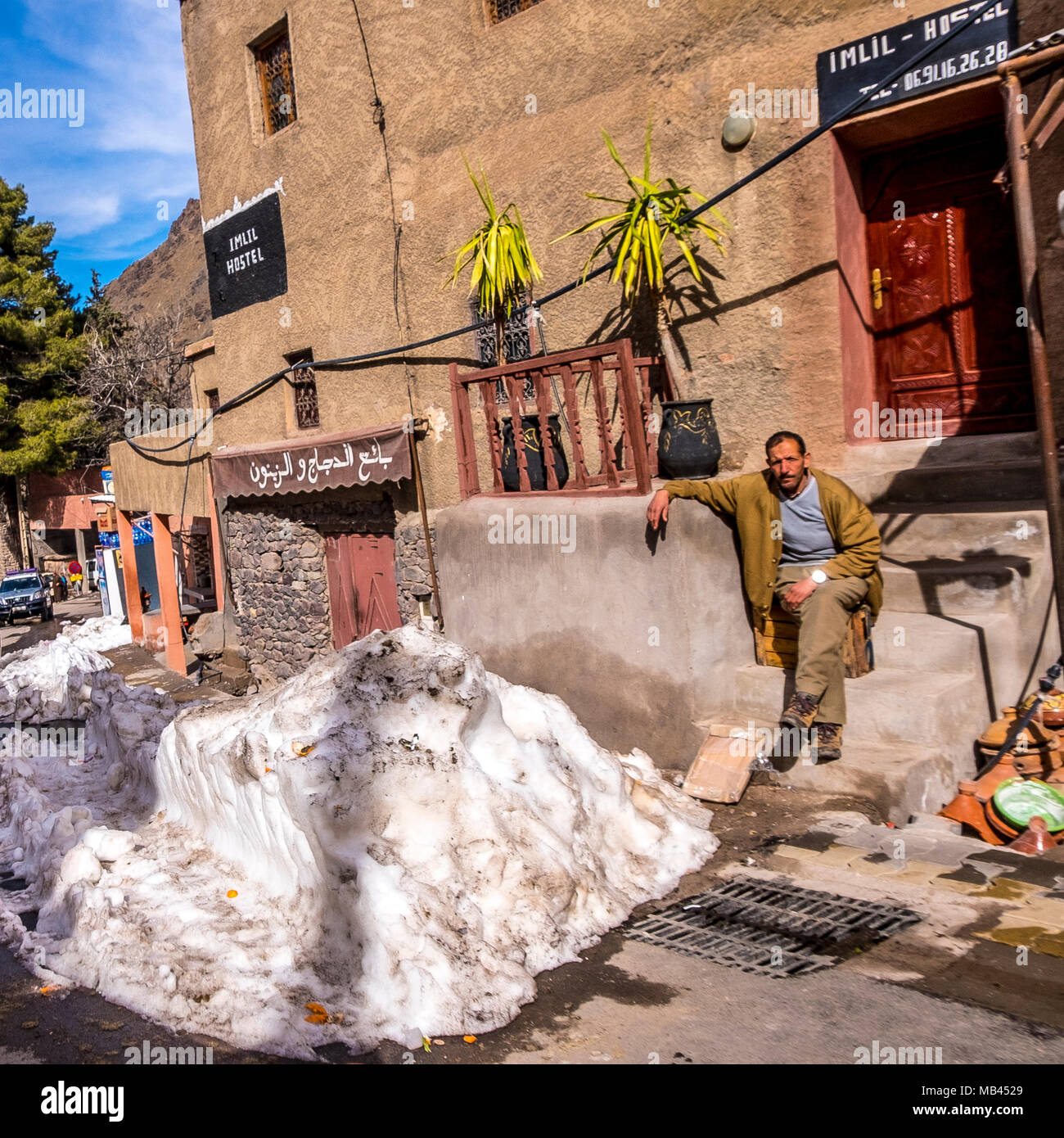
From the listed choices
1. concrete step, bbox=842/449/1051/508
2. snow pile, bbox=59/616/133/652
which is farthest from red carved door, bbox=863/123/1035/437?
snow pile, bbox=59/616/133/652

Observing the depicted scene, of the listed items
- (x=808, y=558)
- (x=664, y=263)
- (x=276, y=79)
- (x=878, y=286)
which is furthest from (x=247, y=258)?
(x=808, y=558)

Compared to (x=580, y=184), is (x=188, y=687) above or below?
below

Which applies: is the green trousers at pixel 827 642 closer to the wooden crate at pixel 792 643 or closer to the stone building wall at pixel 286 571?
the wooden crate at pixel 792 643

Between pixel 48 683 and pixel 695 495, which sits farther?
pixel 48 683

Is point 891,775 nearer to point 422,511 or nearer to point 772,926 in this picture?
point 772,926

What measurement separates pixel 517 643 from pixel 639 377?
2.43 metres

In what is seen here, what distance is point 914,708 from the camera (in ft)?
17.6

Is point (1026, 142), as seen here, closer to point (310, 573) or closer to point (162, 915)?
point (162, 915)

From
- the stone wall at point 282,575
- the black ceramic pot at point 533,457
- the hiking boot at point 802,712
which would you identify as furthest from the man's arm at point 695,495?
the stone wall at point 282,575

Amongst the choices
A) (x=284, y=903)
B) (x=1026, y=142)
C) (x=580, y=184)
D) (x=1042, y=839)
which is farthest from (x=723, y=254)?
(x=284, y=903)

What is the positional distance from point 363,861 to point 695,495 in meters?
3.26

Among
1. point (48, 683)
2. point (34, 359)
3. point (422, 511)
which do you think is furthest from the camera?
point (34, 359)

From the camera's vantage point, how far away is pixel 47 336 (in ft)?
107

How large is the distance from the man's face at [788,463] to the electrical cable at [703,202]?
8.05ft
